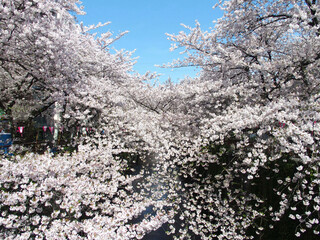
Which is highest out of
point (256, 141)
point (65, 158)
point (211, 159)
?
point (65, 158)

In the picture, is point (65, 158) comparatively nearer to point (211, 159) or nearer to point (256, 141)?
point (211, 159)

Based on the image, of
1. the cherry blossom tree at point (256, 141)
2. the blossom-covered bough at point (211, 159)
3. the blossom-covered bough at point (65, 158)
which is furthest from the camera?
the cherry blossom tree at point (256, 141)

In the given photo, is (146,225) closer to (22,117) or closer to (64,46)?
(64,46)

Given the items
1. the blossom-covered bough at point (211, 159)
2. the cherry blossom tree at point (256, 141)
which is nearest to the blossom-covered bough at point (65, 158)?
the blossom-covered bough at point (211, 159)

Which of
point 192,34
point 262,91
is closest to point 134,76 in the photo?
point 192,34

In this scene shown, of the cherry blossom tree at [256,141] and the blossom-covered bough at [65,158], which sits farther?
the cherry blossom tree at [256,141]

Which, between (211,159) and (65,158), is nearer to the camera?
(65,158)

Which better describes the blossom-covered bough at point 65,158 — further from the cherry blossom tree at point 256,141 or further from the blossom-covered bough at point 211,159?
the cherry blossom tree at point 256,141

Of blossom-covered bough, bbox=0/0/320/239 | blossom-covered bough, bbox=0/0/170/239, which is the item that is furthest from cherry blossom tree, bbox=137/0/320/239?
blossom-covered bough, bbox=0/0/170/239

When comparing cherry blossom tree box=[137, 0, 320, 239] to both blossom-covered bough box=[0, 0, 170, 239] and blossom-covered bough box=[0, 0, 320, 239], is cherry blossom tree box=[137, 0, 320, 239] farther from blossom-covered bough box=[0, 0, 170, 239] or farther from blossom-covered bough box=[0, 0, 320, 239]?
blossom-covered bough box=[0, 0, 170, 239]

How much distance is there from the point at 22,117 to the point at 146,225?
8.03 m

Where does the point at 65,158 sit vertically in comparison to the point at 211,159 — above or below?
above

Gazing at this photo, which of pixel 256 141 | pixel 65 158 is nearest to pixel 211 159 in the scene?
pixel 256 141

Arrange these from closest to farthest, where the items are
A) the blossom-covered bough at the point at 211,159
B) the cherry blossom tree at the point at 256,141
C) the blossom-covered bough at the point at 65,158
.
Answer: the blossom-covered bough at the point at 65,158 < the blossom-covered bough at the point at 211,159 < the cherry blossom tree at the point at 256,141
